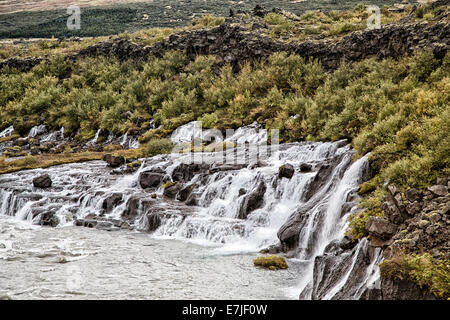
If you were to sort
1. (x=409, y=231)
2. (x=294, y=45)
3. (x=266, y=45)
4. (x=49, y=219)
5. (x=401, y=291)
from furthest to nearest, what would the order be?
(x=266, y=45), (x=294, y=45), (x=49, y=219), (x=409, y=231), (x=401, y=291)

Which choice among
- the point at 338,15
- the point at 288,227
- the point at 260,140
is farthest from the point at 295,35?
the point at 288,227

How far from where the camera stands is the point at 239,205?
22.7 meters

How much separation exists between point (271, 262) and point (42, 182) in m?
20.0

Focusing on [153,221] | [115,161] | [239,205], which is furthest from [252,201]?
[115,161]

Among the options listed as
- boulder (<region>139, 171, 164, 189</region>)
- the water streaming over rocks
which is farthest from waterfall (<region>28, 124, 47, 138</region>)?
boulder (<region>139, 171, 164, 189</region>)

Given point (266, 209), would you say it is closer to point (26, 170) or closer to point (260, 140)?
point (260, 140)

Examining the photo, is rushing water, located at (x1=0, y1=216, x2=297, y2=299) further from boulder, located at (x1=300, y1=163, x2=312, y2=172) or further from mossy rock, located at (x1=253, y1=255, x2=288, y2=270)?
boulder, located at (x1=300, y1=163, x2=312, y2=172)

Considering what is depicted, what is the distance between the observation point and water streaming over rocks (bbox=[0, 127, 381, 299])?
14.3 meters

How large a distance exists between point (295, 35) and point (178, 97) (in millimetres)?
15398

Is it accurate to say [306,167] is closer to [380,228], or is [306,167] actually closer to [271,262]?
[271,262]

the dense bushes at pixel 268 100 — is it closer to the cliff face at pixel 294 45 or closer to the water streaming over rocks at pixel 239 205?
the cliff face at pixel 294 45

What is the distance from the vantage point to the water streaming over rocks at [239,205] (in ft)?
46.9

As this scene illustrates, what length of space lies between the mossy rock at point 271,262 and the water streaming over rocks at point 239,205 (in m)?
0.50

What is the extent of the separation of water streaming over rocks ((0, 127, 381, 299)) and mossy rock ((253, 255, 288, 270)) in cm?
50
